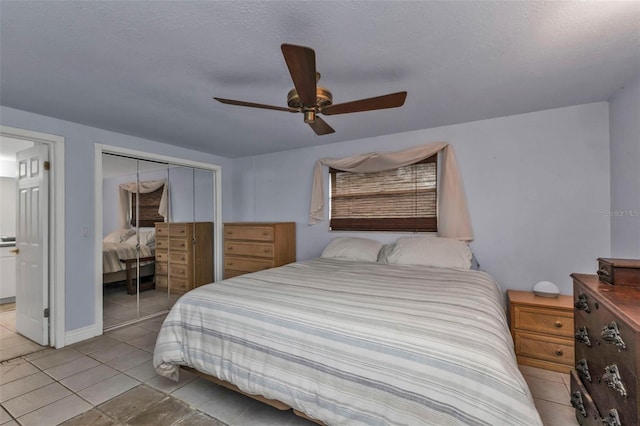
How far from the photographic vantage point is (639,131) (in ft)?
6.51

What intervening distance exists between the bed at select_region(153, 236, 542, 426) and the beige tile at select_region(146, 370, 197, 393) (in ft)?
0.43

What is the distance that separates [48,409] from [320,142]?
3.45 meters

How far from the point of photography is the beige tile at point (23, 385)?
1993mm

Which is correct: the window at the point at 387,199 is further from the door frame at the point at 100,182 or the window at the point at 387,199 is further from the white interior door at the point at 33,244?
the white interior door at the point at 33,244

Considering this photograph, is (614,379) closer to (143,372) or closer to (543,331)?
(543,331)

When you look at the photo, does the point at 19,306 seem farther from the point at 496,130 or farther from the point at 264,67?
the point at 496,130

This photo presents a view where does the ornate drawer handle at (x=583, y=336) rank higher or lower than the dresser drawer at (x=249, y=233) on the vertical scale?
lower

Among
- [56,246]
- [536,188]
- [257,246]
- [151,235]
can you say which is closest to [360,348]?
[536,188]

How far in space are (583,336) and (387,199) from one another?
220 centimetres

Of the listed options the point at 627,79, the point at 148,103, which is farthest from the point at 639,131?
the point at 148,103

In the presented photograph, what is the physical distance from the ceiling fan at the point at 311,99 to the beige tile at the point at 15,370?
2710mm

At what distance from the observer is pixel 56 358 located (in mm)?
2514

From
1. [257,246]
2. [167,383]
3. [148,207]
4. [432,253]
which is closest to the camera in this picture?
[167,383]

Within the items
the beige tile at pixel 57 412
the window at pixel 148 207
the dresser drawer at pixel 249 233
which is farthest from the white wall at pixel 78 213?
the dresser drawer at pixel 249 233
